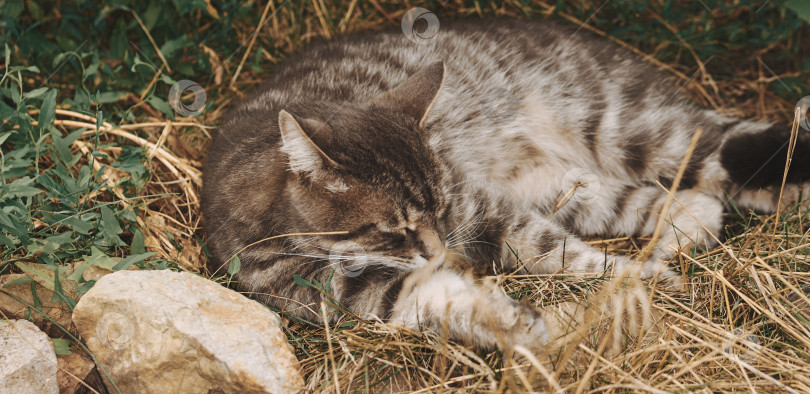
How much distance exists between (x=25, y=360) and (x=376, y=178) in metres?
1.12

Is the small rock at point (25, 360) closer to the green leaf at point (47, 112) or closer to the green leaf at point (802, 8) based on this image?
the green leaf at point (47, 112)

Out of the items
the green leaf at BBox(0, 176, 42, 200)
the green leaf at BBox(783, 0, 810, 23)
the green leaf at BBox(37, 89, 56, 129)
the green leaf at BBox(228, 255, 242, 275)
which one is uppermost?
the green leaf at BBox(783, 0, 810, 23)

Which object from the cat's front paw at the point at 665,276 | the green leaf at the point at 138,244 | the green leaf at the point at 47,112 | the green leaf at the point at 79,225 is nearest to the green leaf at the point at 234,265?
the green leaf at the point at 138,244

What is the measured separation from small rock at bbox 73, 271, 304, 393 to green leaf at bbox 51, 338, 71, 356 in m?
0.08

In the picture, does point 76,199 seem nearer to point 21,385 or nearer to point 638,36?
point 21,385

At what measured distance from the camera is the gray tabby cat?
1.86 m

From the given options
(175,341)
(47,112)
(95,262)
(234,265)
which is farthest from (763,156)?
(47,112)

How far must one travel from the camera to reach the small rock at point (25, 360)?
5.25ft

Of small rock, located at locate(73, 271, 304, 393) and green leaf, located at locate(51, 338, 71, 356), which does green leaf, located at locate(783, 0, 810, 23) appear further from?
green leaf, located at locate(51, 338, 71, 356)

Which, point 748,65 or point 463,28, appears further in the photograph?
point 748,65

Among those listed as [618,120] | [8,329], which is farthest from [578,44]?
[8,329]

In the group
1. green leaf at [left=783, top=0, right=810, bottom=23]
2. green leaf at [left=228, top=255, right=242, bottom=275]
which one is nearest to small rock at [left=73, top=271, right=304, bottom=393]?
green leaf at [left=228, top=255, right=242, bottom=275]

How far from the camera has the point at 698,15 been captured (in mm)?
3080

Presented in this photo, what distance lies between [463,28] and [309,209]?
1.29 meters
